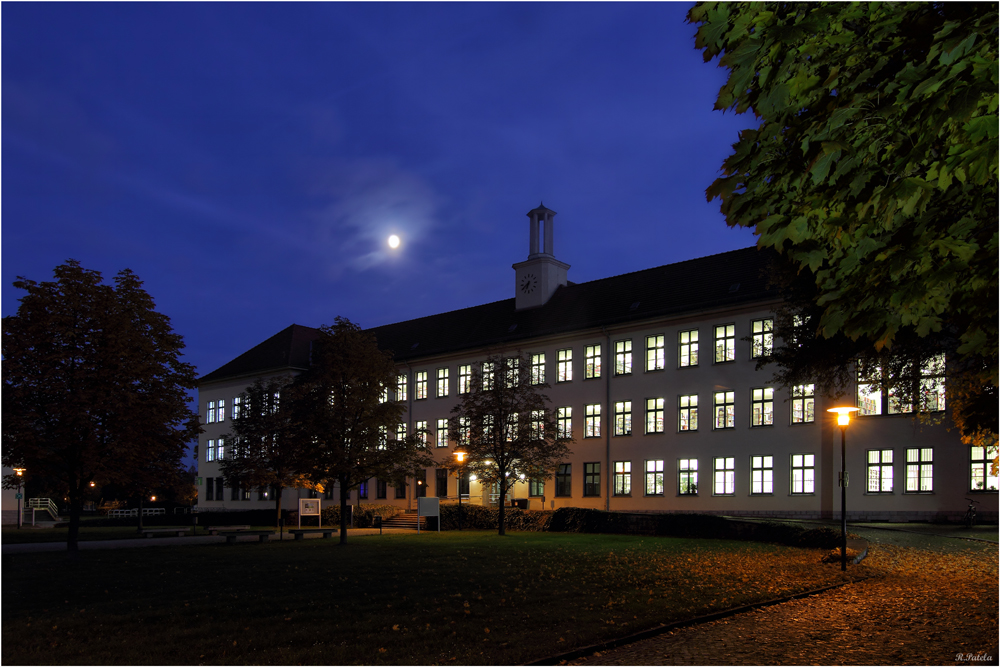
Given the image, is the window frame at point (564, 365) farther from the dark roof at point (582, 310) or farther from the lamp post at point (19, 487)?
the lamp post at point (19, 487)

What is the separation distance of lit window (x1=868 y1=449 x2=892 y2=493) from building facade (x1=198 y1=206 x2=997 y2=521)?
6 cm

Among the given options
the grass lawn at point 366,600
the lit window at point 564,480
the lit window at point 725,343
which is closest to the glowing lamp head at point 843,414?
the grass lawn at point 366,600

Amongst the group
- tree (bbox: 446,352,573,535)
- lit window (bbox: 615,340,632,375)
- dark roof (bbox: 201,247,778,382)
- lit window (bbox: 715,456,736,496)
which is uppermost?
dark roof (bbox: 201,247,778,382)

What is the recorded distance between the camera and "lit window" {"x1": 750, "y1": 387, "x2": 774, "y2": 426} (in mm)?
37969

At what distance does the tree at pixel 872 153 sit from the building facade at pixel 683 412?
2400 centimetres

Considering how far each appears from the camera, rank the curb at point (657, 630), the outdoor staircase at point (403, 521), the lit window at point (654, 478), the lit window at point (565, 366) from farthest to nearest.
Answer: the lit window at point (565, 366)
the outdoor staircase at point (403, 521)
the lit window at point (654, 478)
the curb at point (657, 630)

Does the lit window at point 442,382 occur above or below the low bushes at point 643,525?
above

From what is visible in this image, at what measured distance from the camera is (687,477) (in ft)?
133

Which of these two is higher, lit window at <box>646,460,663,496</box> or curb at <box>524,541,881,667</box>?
curb at <box>524,541,881,667</box>

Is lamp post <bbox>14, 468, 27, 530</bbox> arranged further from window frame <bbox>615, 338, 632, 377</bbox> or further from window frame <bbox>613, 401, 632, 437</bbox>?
window frame <bbox>615, 338, 632, 377</bbox>

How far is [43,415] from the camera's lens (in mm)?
21641

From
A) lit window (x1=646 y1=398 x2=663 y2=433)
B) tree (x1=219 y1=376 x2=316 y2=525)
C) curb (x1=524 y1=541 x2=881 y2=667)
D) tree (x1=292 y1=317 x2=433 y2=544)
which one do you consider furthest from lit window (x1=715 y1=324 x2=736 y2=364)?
curb (x1=524 y1=541 x2=881 y2=667)

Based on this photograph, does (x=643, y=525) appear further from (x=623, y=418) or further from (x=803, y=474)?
(x=623, y=418)

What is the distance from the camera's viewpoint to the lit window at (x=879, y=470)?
34750 mm
